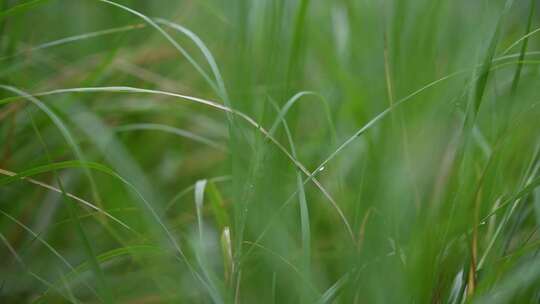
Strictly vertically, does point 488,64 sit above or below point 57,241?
above

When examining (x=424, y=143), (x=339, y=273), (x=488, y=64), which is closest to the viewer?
(x=488, y=64)

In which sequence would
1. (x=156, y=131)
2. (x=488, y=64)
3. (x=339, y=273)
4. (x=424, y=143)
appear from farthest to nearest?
(x=156, y=131) < (x=424, y=143) < (x=339, y=273) < (x=488, y=64)

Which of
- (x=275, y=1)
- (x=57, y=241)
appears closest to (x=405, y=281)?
(x=275, y=1)

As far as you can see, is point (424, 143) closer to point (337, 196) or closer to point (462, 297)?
point (337, 196)

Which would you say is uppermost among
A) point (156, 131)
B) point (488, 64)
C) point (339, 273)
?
point (488, 64)

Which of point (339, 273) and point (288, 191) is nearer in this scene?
point (339, 273)

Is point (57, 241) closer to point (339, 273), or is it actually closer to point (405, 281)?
point (339, 273)
